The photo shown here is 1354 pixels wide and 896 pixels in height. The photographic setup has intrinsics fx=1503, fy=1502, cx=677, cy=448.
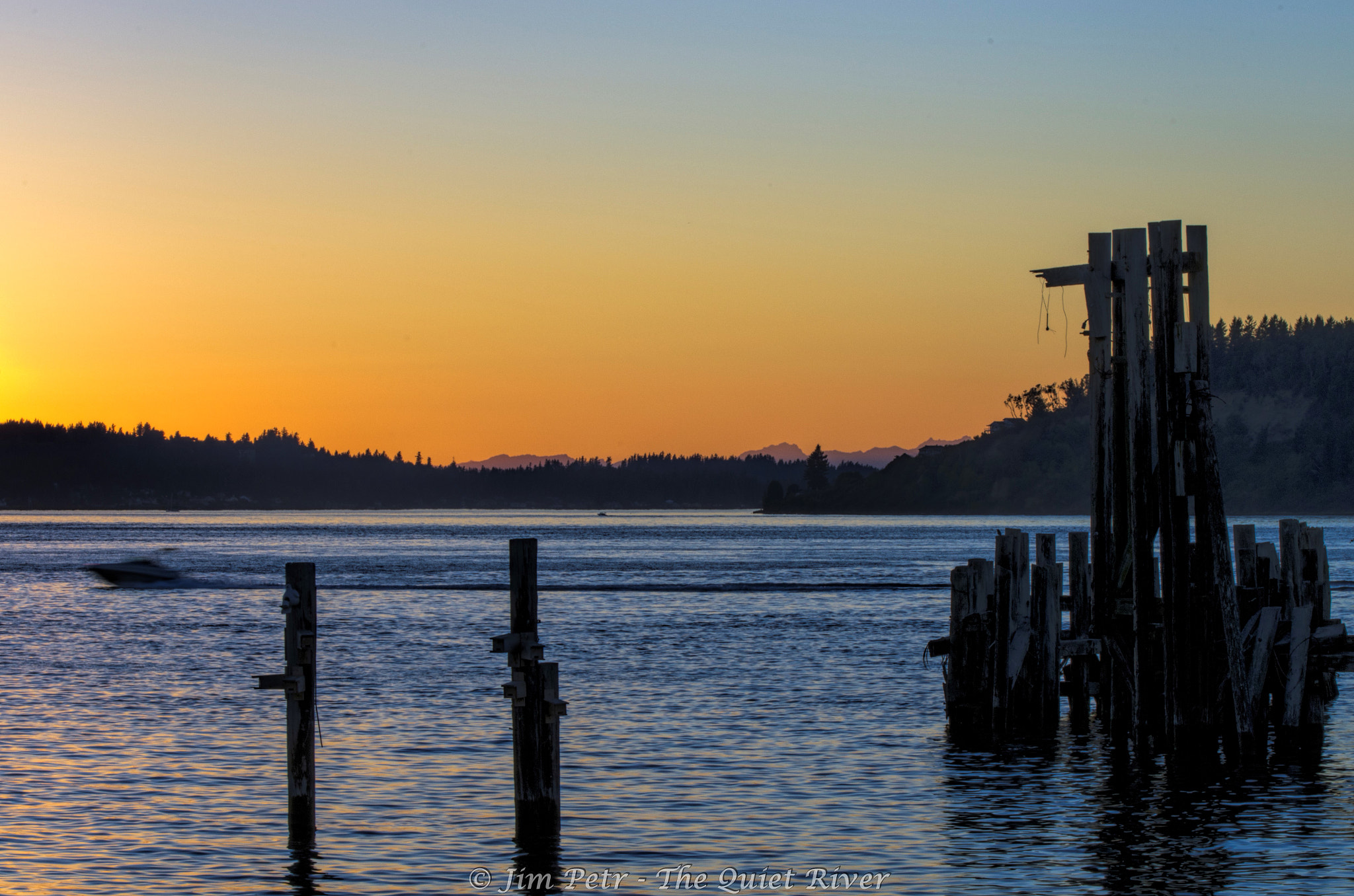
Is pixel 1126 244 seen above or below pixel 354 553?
above

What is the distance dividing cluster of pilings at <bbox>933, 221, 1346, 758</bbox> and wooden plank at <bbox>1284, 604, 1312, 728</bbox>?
0.02 meters

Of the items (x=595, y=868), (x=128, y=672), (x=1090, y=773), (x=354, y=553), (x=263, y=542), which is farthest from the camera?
(x=263, y=542)

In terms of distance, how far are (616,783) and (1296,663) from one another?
27.8 feet

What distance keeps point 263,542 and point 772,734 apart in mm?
128395

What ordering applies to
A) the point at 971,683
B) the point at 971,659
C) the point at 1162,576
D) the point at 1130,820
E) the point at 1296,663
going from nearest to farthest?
the point at 1130,820
the point at 1162,576
the point at 1296,663
the point at 971,659
the point at 971,683

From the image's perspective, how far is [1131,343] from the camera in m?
17.4

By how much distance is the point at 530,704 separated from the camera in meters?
13.9

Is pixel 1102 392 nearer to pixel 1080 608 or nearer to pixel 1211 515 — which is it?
pixel 1211 515

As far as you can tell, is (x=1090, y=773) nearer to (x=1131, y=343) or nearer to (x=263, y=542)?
(x=1131, y=343)

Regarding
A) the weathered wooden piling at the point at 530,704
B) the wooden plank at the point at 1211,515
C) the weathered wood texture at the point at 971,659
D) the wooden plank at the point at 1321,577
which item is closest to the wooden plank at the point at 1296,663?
the wooden plank at the point at 1211,515

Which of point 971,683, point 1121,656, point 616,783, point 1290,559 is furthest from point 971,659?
point 616,783

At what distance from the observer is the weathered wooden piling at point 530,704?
44.9 feet

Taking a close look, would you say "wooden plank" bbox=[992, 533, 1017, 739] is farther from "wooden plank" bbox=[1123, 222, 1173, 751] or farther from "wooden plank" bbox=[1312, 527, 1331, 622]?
"wooden plank" bbox=[1312, 527, 1331, 622]

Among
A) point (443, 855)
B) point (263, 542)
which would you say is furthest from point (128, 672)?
point (263, 542)
